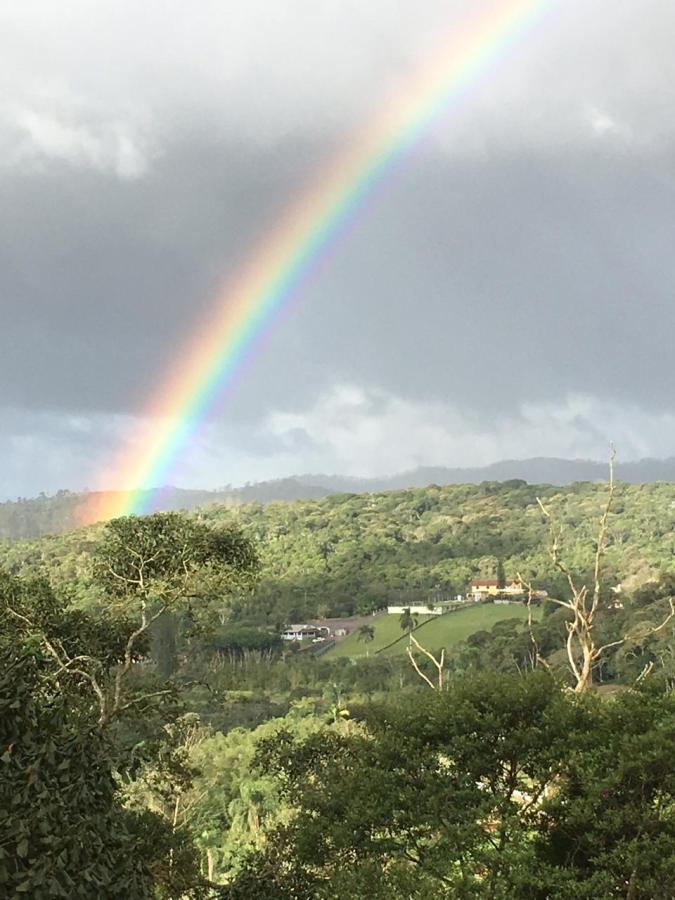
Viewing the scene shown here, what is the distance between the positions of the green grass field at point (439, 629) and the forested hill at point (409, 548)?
8.19 metres

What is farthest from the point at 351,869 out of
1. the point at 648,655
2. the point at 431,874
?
the point at 648,655

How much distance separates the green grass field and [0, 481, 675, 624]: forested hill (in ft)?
26.9

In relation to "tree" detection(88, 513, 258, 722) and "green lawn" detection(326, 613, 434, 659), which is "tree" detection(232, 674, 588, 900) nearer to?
"tree" detection(88, 513, 258, 722)

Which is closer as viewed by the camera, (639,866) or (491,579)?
(639,866)

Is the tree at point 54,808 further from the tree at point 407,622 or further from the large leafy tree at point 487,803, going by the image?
the tree at point 407,622

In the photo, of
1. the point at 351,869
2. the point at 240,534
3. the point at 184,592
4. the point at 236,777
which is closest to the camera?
the point at 351,869

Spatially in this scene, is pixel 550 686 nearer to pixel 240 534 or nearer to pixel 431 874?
pixel 431 874

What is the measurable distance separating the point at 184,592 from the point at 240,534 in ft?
4.51

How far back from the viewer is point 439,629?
10312 cm

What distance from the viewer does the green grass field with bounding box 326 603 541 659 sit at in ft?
325

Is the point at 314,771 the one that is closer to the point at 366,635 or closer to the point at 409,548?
the point at 366,635

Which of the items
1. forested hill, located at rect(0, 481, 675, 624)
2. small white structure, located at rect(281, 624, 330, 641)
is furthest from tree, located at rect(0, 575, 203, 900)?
small white structure, located at rect(281, 624, 330, 641)

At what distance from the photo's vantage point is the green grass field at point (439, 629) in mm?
99188

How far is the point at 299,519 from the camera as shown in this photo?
600ft
